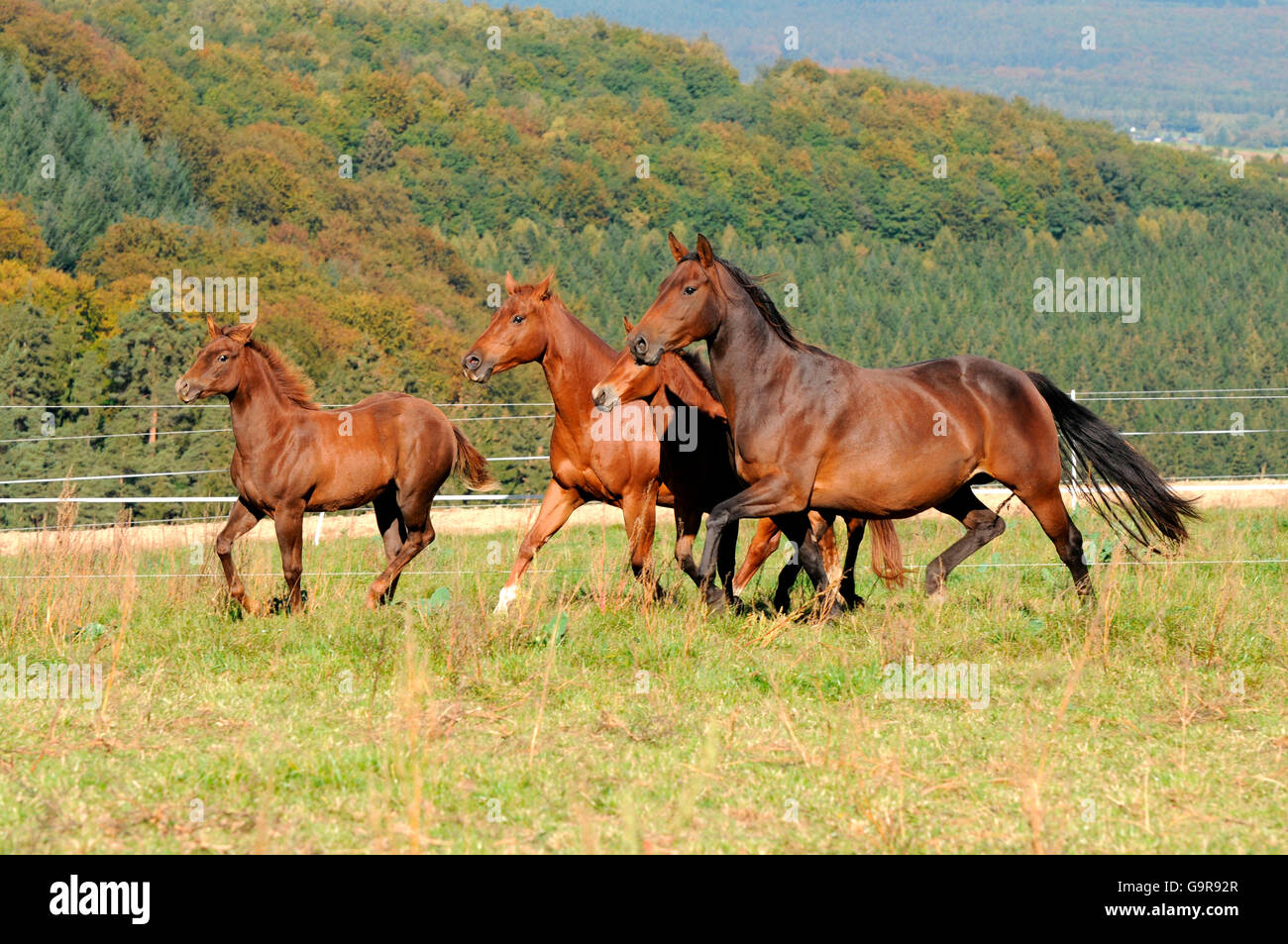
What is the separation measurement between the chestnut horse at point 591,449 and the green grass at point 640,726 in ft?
1.52

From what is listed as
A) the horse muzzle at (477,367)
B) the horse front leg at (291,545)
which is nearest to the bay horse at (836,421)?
the horse muzzle at (477,367)

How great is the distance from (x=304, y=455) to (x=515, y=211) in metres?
100

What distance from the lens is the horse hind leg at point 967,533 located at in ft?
26.7

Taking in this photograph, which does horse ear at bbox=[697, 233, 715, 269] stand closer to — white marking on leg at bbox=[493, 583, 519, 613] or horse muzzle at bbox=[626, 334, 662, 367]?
horse muzzle at bbox=[626, 334, 662, 367]

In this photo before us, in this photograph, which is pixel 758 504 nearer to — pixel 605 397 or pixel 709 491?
pixel 605 397

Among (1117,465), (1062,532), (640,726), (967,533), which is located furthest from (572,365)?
(1117,465)

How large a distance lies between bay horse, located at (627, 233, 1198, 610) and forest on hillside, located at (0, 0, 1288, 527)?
27445mm

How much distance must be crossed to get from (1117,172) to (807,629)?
141475 millimetres

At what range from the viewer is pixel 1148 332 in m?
105

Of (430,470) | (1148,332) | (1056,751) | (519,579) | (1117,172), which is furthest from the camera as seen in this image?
(1117,172)

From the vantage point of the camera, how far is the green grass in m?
4.63

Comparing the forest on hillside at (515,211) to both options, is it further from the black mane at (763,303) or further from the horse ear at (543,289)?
the black mane at (763,303)
